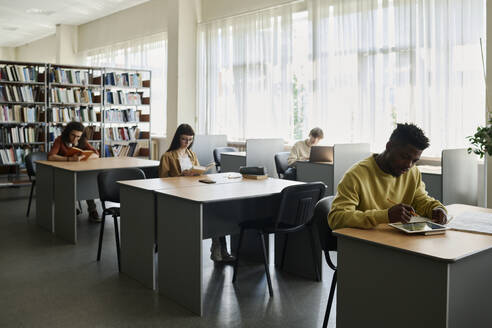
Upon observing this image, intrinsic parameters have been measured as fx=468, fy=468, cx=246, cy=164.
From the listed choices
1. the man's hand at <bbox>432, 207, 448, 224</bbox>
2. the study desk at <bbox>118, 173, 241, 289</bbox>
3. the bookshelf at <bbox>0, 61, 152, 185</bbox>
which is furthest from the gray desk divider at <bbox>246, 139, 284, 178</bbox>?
the man's hand at <bbox>432, 207, 448, 224</bbox>

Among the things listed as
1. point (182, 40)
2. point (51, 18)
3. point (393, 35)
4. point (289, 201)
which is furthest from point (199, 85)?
point (289, 201)

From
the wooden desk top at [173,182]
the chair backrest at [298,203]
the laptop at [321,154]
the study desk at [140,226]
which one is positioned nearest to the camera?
the chair backrest at [298,203]

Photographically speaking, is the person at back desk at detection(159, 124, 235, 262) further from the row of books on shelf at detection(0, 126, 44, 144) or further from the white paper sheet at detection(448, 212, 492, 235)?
the row of books on shelf at detection(0, 126, 44, 144)

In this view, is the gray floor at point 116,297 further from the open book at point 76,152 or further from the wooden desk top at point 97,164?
the open book at point 76,152

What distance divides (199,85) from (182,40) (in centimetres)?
92

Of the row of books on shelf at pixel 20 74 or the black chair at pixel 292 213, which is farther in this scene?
the row of books on shelf at pixel 20 74

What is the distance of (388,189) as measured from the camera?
2498 mm

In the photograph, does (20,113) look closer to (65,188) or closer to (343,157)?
(65,188)

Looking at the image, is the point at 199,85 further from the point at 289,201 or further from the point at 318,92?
the point at 289,201

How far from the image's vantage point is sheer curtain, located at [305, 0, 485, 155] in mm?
5465

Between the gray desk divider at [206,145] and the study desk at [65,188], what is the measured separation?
2299 millimetres

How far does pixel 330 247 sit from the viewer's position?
257 cm

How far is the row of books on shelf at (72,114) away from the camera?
8.17m

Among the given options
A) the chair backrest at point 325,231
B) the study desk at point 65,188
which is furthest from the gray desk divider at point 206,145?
the chair backrest at point 325,231
